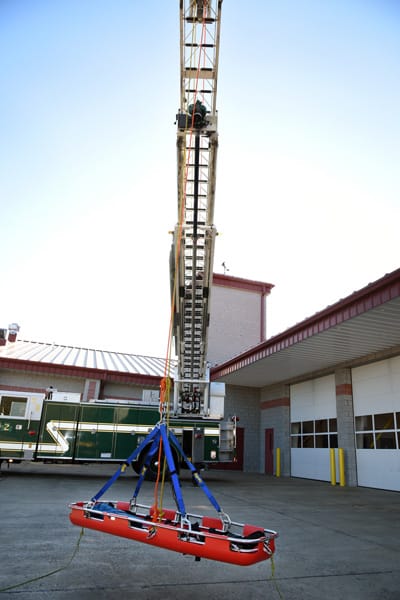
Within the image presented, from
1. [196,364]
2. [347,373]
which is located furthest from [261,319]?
[196,364]

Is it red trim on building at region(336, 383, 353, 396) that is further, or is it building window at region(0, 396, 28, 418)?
red trim on building at region(336, 383, 353, 396)

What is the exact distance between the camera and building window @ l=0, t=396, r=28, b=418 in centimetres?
1509

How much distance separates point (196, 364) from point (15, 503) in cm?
740

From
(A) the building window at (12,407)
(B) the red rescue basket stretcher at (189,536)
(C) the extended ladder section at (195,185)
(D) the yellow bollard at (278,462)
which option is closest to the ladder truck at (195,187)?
(C) the extended ladder section at (195,185)

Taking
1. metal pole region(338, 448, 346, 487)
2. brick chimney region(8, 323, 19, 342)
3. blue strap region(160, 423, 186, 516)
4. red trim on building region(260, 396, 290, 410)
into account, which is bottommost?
metal pole region(338, 448, 346, 487)

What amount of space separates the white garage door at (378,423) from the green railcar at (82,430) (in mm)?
5172

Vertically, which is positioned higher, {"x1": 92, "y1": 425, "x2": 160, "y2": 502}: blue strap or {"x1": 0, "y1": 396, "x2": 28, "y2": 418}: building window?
{"x1": 0, "y1": 396, "x2": 28, "y2": 418}: building window

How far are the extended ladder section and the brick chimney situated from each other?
1721 cm

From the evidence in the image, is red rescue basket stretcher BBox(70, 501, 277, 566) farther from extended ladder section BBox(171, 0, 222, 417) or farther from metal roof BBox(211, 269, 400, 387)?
metal roof BBox(211, 269, 400, 387)

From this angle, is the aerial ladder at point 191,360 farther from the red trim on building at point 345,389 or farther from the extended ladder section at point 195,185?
the red trim on building at point 345,389

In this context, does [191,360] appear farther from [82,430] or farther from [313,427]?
[313,427]

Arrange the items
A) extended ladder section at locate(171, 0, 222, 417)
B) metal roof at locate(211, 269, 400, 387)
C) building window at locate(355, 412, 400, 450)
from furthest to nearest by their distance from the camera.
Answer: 1. building window at locate(355, 412, 400, 450)
2. metal roof at locate(211, 269, 400, 387)
3. extended ladder section at locate(171, 0, 222, 417)

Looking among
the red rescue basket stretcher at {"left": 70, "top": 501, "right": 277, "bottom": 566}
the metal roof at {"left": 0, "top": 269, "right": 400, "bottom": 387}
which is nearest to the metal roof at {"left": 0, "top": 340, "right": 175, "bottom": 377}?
the metal roof at {"left": 0, "top": 269, "right": 400, "bottom": 387}

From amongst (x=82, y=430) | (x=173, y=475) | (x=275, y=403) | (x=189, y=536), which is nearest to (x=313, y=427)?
(x=275, y=403)
